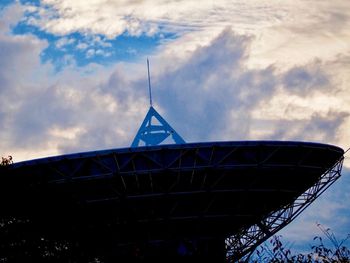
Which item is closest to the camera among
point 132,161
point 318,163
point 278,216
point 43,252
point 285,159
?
point 43,252

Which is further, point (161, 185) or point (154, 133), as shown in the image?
point (154, 133)

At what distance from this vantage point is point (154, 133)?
48.6m

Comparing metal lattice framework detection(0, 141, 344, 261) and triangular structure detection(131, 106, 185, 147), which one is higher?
triangular structure detection(131, 106, 185, 147)

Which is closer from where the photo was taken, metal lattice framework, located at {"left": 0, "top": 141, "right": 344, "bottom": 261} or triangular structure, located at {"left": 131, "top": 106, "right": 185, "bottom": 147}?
metal lattice framework, located at {"left": 0, "top": 141, "right": 344, "bottom": 261}

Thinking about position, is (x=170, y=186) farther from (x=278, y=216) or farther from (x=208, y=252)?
(x=278, y=216)

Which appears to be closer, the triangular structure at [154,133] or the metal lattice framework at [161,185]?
the metal lattice framework at [161,185]

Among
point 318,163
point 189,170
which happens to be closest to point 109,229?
point 189,170

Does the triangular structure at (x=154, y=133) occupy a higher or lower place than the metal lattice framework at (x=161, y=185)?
higher

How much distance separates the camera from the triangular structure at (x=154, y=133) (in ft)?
157

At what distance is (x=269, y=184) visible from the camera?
39.3 m

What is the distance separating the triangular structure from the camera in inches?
1889

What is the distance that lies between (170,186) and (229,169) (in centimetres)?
328

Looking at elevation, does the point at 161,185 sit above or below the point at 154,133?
below

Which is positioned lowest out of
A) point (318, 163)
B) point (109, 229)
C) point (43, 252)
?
point (43, 252)
